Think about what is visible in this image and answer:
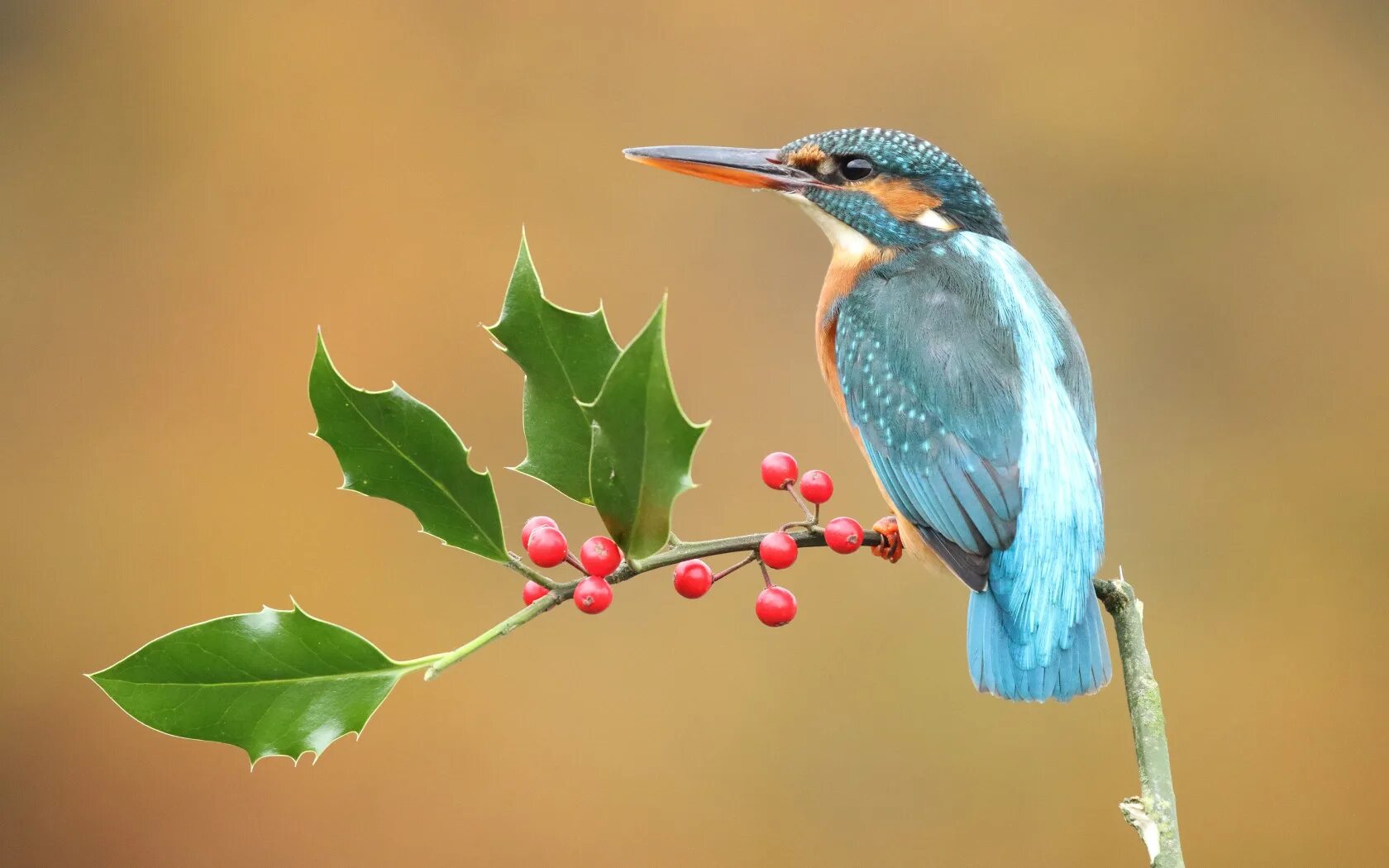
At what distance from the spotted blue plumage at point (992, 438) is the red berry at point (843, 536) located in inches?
11.5

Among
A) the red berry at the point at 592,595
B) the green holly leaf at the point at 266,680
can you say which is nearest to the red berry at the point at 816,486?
the red berry at the point at 592,595

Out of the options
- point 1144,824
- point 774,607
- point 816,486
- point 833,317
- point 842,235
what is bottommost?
point 1144,824

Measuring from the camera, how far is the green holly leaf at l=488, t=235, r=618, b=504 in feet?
2.84

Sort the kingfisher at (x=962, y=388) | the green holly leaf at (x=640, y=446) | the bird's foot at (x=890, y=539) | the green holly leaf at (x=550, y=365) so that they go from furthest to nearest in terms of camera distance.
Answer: the bird's foot at (x=890, y=539), the kingfisher at (x=962, y=388), the green holly leaf at (x=550, y=365), the green holly leaf at (x=640, y=446)

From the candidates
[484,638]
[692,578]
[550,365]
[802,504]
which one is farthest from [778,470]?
[484,638]

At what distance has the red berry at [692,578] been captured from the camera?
3.06 feet

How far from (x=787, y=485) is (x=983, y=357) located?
1.27 ft

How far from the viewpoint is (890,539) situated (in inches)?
56.6

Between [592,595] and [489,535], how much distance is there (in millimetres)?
86

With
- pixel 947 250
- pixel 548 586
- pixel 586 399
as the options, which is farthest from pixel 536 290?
pixel 947 250

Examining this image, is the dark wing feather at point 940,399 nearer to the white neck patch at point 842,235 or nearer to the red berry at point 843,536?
the white neck patch at point 842,235

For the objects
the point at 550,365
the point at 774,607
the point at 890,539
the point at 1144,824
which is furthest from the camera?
the point at 890,539

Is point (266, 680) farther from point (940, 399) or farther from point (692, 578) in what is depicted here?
point (940, 399)

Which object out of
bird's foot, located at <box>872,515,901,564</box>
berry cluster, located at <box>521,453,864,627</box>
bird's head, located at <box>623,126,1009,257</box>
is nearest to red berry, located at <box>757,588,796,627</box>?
berry cluster, located at <box>521,453,864,627</box>
